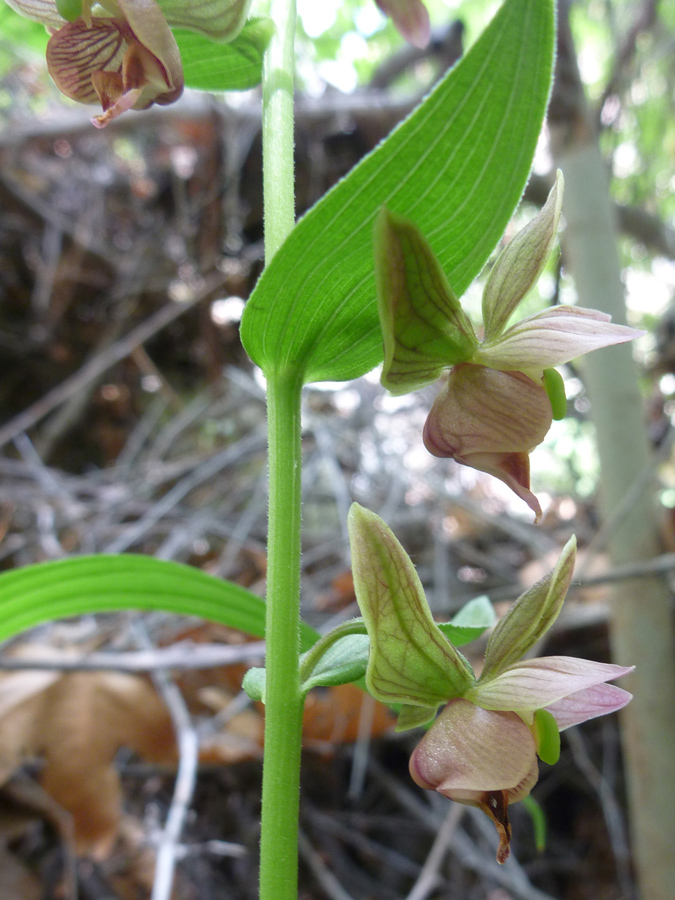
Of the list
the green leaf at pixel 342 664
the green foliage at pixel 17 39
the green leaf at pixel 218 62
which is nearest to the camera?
the green leaf at pixel 342 664

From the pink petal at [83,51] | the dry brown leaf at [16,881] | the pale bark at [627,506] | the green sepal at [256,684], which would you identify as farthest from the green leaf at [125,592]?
the pale bark at [627,506]

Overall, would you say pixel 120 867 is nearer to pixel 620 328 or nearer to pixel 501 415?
pixel 501 415

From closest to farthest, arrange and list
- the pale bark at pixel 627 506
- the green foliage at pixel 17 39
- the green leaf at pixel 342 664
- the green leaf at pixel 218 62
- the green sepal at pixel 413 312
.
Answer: the green sepal at pixel 413 312
the green leaf at pixel 342 664
the green leaf at pixel 218 62
the pale bark at pixel 627 506
the green foliage at pixel 17 39

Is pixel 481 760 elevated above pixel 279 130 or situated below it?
below

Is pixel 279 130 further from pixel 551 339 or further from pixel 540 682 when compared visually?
pixel 540 682

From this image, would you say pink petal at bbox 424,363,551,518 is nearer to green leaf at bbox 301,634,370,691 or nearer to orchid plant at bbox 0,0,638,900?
orchid plant at bbox 0,0,638,900

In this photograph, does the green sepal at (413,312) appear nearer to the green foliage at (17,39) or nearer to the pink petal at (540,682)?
the pink petal at (540,682)

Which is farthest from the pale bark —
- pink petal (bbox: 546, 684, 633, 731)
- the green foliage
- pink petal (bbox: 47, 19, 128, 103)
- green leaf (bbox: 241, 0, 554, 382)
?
the green foliage

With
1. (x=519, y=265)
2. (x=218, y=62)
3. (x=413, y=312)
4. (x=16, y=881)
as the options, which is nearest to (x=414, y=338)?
(x=413, y=312)
